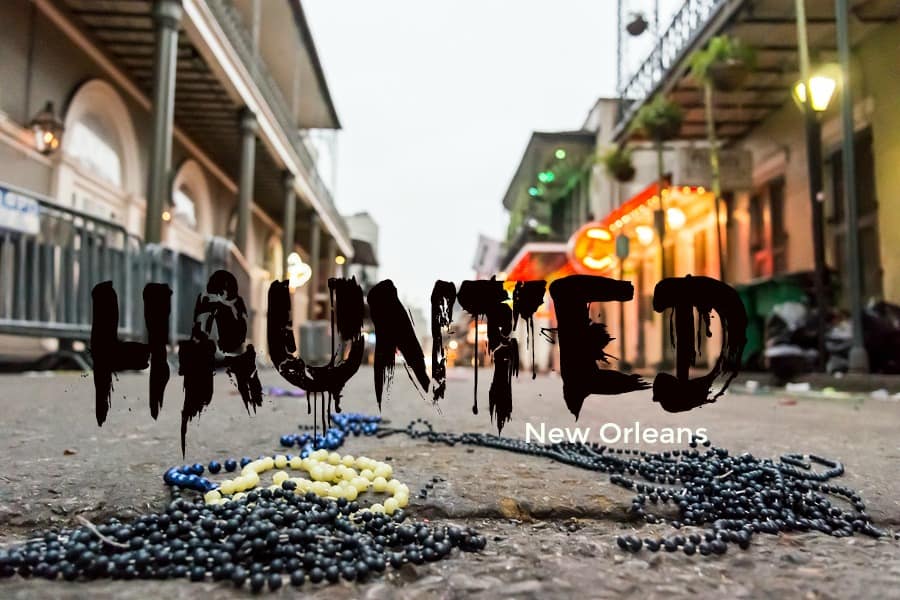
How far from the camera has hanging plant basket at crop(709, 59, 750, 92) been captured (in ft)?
33.5

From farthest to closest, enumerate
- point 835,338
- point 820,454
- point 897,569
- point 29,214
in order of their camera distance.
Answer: point 835,338
point 29,214
point 820,454
point 897,569

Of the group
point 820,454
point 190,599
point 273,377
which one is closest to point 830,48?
point 273,377

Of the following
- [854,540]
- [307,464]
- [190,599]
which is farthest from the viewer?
[307,464]

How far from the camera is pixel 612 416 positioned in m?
3.67

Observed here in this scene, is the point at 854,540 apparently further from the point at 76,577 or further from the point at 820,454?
the point at 76,577

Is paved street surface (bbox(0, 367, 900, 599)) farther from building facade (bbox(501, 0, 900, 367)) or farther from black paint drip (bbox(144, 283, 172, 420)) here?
building facade (bbox(501, 0, 900, 367))

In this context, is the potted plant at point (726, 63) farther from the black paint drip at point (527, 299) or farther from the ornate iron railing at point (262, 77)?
the black paint drip at point (527, 299)

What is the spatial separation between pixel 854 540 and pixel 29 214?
6428mm

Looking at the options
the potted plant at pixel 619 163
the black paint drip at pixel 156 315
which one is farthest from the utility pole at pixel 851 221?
the potted plant at pixel 619 163

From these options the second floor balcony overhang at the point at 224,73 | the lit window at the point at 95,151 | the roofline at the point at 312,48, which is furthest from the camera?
the roofline at the point at 312,48

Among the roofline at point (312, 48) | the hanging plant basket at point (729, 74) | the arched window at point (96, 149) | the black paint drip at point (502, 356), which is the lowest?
the black paint drip at point (502, 356)

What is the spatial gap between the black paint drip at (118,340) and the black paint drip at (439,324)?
54 centimetres

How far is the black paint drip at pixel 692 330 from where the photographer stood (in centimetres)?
151

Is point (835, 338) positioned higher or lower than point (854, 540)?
higher
